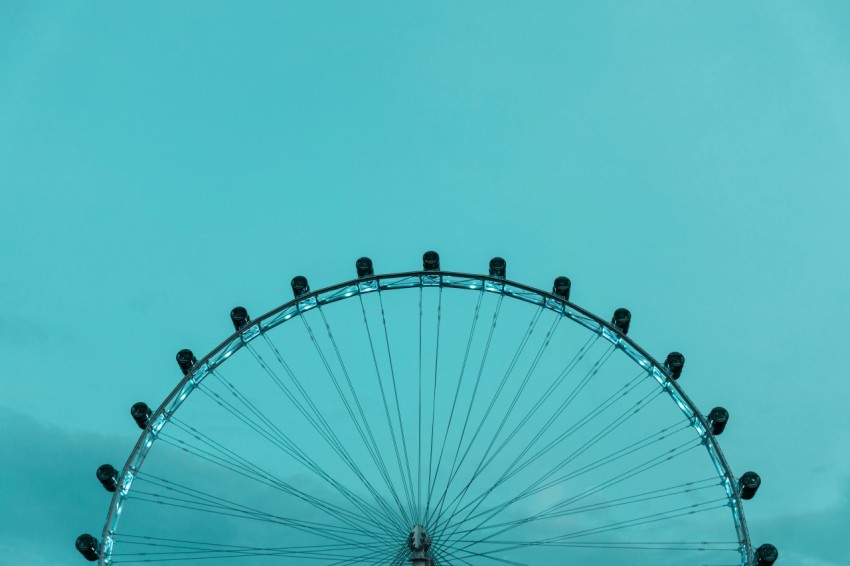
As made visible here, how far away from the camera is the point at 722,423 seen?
30719 mm

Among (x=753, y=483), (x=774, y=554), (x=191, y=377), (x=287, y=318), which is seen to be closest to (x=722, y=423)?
(x=753, y=483)

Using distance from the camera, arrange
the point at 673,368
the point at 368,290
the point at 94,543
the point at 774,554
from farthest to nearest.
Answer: the point at 368,290, the point at 673,368, the point at 94,543, the point at 774,554

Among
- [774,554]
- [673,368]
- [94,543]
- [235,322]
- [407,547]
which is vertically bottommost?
A: [94,543]

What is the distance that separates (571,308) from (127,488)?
14.1 meters

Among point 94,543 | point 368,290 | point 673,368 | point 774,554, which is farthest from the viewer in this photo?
point 368,290

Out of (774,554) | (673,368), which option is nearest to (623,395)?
(673,368)

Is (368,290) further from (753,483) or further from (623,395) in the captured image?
(753,483)

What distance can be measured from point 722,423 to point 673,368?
7.72 feet

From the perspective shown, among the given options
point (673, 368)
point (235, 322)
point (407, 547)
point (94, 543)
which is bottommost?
point (94, 543)

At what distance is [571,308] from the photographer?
3334cm

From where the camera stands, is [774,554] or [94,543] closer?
[774,554]

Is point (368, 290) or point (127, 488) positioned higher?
point (368, 290)

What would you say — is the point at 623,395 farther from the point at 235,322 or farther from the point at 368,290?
the point at 235,322

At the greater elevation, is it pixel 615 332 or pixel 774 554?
pixel 615 332
